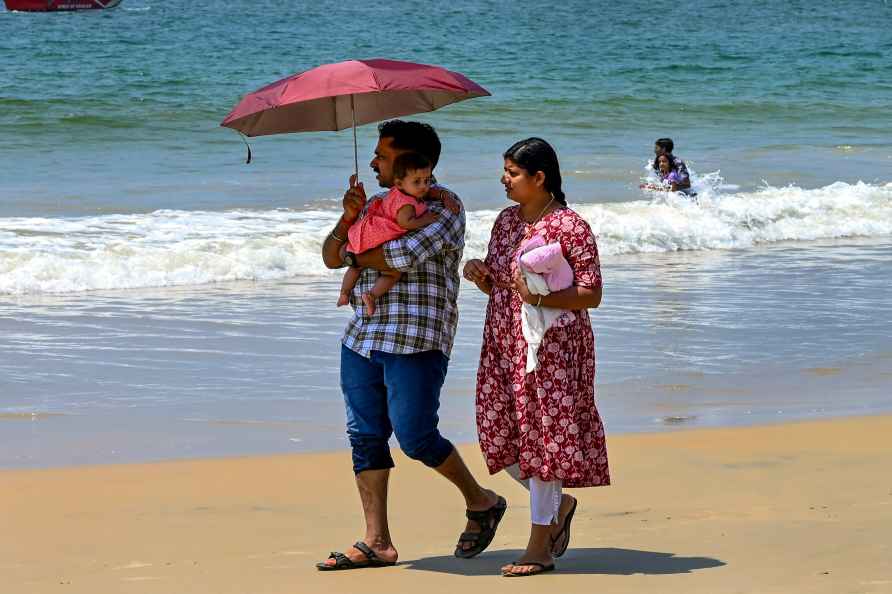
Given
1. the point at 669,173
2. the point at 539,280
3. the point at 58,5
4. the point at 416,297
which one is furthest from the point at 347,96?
the point at 58,5

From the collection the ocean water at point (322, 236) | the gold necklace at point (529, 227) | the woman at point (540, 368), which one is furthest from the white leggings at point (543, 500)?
the ocean water at point (322, 236)

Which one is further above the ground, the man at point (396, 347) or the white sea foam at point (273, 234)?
the man at point (396, 347)

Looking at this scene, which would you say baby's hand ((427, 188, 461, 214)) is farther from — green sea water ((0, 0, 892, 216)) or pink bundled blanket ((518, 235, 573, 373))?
green sea water ((0, 0, 892, 216))

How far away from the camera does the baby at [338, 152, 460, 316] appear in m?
4.52

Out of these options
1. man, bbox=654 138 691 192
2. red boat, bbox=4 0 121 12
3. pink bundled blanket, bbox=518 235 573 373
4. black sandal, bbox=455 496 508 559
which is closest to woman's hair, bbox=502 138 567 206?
pink bundled blanket, bbox=518 235 573 373

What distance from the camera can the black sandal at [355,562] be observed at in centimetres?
461

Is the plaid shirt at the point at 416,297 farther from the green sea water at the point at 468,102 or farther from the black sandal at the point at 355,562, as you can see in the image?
the green sea water at the point at 468,102

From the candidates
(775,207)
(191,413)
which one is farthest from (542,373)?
(775,207)

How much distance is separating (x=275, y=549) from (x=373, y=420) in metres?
0.62

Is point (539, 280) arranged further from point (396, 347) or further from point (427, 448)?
point (427, 448)

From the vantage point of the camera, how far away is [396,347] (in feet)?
14.8

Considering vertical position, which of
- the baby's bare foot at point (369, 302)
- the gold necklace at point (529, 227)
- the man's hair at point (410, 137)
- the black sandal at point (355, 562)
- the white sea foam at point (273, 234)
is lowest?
the white sea foam at point (273, 234)

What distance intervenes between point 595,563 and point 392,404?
824 mm

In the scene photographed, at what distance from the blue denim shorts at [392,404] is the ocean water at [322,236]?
177 centimetres
